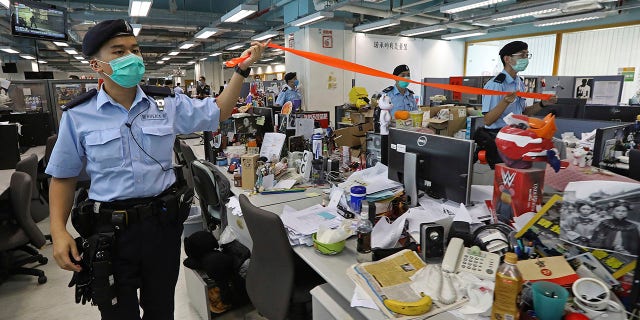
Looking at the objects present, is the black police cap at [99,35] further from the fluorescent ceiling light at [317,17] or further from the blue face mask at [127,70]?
the fluorescent ceiling light at [317,17]

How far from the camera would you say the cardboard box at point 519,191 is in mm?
1589

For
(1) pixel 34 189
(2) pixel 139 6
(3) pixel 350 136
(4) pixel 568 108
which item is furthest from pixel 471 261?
(2) pixel 139 6

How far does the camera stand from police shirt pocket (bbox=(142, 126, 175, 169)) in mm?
1547

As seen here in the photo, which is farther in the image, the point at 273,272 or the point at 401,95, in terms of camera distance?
the point at 401,95

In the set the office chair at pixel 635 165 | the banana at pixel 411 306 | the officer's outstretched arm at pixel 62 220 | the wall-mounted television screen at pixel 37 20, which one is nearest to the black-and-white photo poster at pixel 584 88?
the office chair at pixel 635 165

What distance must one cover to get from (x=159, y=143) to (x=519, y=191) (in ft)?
5.31

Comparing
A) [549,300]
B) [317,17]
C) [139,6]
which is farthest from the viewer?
[317,17]

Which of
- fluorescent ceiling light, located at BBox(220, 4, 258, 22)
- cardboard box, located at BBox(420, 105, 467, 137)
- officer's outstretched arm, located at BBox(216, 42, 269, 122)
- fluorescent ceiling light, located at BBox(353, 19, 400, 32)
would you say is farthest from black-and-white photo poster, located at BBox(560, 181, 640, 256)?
fluorescent ceiling light, located at BBox(353, 19, 400, 32)

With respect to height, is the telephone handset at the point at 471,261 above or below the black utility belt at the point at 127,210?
below

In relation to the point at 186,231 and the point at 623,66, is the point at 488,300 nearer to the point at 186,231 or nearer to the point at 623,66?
the point at 186,231

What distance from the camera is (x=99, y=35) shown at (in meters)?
1.42

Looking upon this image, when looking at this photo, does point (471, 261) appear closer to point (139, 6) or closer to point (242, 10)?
point (242, 10)

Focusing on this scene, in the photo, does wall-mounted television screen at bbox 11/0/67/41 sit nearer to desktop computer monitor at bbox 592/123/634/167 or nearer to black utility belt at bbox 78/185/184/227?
black utility belt at bbox 78/185/184/227

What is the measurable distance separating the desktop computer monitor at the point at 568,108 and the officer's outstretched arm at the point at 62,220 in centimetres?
452
